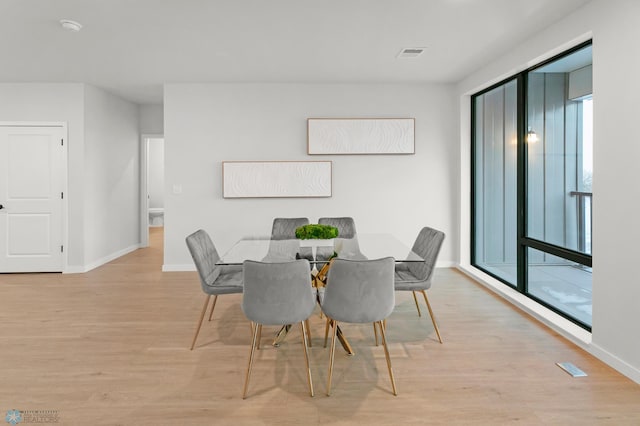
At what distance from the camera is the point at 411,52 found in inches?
166

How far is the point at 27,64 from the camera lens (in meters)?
4.52

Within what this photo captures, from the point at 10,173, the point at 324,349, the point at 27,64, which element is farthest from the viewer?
the point at 10,173

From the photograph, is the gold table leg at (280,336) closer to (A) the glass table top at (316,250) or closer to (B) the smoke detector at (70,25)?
(A) the glass table top at (316,250)

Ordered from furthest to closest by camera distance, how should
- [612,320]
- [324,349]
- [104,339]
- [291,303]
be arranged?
[104,339] < [324,349] < [612,320] < [291,303]

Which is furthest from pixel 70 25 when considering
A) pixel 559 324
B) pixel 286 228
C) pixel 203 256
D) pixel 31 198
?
pixel 559 324

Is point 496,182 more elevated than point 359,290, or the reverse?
point 496,182

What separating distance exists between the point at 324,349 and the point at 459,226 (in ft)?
11.0

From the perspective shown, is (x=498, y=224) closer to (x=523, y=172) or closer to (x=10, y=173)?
(x=523, y=172)

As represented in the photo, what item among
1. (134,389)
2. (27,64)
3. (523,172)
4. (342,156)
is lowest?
(134,389)

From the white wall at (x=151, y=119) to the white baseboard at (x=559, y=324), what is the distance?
6.16m

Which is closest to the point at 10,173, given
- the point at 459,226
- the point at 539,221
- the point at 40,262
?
the point at 40,262

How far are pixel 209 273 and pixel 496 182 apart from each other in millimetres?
3591

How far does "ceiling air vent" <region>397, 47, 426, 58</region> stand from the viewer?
4.09 metres

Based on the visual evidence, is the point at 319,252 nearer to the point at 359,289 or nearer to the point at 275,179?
the point at 359,289
